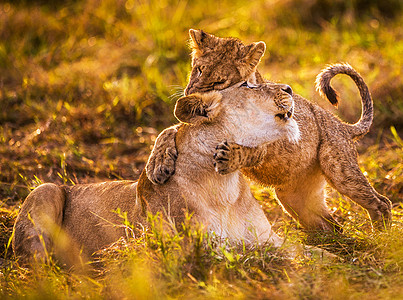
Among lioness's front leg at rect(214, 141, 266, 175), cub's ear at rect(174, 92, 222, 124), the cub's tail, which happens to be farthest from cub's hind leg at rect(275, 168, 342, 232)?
cub's ear at rect(174, 92, 222, 124)

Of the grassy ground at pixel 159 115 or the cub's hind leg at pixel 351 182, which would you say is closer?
the grassy ground at pixel 159 115

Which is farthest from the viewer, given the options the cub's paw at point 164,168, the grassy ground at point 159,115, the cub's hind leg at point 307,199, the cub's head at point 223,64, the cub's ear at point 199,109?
the cub's hind leg at point 307,199

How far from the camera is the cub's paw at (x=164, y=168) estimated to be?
3.22 metres

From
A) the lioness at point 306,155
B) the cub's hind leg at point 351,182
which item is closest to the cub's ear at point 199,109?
the lioness at point 306,155

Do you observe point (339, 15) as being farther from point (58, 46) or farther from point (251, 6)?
point (58, 46)

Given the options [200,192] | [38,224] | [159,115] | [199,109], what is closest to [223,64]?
[199,109]

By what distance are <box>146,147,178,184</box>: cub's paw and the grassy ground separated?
33 cm

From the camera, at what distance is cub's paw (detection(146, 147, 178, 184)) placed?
322 cm

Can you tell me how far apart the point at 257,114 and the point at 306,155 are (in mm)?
1021

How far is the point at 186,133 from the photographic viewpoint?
3248 millimetres

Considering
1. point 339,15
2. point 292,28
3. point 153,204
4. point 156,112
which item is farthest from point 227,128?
point 339,15

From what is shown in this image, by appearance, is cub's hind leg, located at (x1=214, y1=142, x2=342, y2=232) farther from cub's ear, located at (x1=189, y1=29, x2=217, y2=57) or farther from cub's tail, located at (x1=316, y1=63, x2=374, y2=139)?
cub's ear, located at (x1=189, y1=29, x2=217, y2=57)

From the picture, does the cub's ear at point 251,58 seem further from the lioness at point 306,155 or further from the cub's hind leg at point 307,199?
the cub's hind leg at point 307,199

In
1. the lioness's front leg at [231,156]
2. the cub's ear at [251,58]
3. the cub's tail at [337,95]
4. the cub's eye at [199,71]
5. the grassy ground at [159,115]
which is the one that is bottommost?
→ the grassy ground at [159,115]
